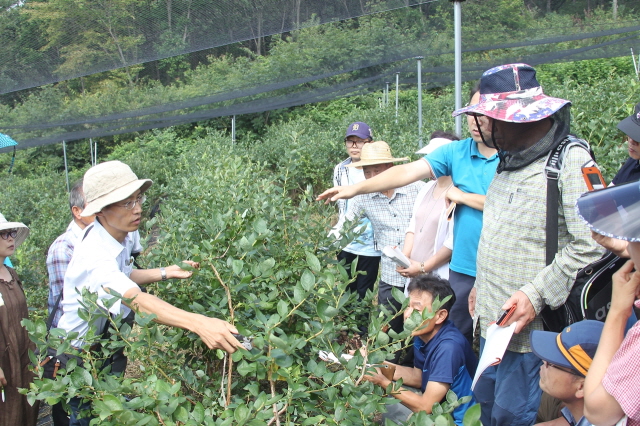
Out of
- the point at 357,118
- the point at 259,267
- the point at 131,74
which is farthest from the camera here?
the point at 357,118

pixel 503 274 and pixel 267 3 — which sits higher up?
pixel 267 3

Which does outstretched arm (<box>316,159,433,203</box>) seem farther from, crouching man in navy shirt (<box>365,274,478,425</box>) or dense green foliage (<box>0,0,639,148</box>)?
dense green foliage (<box>0,0,639,148</box>)

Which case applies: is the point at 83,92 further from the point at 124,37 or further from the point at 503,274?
the point at 503,274

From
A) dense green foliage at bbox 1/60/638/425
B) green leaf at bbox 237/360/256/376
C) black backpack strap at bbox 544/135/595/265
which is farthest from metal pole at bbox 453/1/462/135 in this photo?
green leaf at bbox 237/360/256/376

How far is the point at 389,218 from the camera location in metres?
3.81

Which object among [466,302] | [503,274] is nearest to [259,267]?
[503,274]

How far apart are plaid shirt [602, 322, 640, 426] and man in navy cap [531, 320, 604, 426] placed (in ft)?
1.09

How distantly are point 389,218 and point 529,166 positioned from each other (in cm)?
177

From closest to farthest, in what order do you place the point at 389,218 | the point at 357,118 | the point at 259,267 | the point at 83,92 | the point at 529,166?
the point at 259,267 < the point at 529,166 < the point at 389,218 < the point at 83,92 < the point at 357,118

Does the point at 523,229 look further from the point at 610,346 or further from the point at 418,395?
the point at 418,395

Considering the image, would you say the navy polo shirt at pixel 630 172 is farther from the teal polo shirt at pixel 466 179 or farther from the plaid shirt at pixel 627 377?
the plaid shirt at pixel 627 377

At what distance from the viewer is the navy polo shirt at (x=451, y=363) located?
8.17 ft

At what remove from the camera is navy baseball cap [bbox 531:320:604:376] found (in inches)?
68.2

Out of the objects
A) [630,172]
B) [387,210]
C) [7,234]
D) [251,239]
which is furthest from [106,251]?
[630,172]
